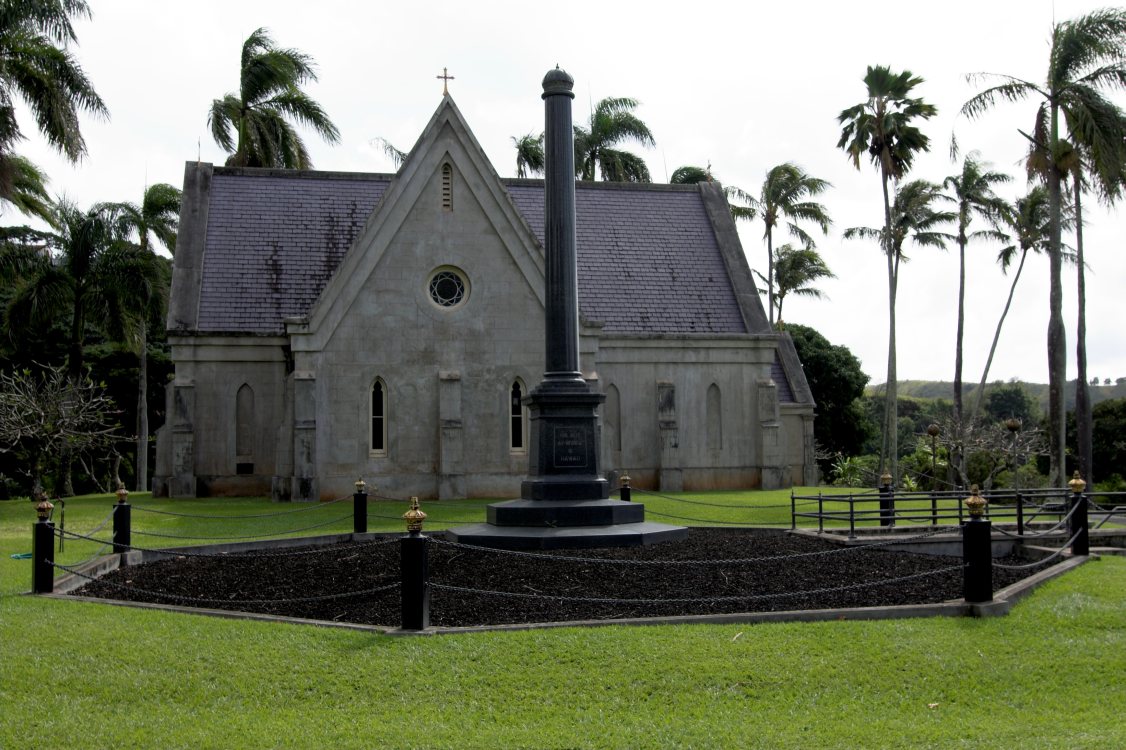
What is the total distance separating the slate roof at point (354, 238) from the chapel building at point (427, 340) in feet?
0.23

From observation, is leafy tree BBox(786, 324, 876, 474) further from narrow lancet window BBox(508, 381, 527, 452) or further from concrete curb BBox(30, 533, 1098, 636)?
concrete curb BBox(30, 533, 1098, 636)

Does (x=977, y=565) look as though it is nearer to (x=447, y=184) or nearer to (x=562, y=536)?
(x=562, y=536)

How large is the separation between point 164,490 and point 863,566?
938 inches

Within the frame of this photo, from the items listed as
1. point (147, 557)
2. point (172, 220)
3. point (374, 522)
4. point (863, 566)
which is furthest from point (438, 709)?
point (172, 220)

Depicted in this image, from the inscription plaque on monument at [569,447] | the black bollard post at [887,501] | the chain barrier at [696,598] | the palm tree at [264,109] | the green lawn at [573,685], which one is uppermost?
the palm tree at [264,109]

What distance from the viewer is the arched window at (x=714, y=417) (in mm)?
37250

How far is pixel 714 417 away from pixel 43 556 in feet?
83.2

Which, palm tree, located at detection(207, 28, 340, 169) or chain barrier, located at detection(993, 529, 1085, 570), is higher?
palm tree, located at detection(207, 28, 340, 169)

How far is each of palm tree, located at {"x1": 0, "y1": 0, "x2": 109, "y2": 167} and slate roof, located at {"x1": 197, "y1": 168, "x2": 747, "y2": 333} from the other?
5.68 m

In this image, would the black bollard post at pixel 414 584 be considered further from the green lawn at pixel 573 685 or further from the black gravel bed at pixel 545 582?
the black gravel bed at pixel 545 582

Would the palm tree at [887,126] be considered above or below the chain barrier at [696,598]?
above

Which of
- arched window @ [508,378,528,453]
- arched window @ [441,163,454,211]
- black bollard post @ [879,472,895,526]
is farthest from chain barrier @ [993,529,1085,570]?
arched window @ [441,163,454,211]

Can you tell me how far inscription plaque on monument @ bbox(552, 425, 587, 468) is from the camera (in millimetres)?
19531

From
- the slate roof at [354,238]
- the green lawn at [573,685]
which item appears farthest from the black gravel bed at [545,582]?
the slate roof at [354,238]
